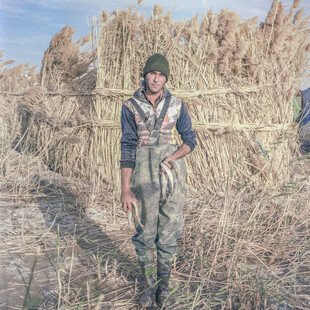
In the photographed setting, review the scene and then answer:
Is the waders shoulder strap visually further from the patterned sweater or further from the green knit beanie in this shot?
the green knit beanie

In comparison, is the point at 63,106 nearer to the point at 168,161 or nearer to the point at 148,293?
the point at 168,161

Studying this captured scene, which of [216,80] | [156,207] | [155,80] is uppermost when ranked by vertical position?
[216,80]

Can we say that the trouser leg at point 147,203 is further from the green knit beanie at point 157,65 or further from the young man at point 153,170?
the green knit beanie at point 157,65

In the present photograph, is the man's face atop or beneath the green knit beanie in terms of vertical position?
beneath

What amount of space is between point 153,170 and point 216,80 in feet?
9.00

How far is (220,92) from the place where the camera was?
537cm

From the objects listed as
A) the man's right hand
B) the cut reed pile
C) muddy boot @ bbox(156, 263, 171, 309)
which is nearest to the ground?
muddy boot @ bbox(156, 263, 171, 309)

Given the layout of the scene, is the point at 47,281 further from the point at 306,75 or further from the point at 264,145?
the point at 306,75

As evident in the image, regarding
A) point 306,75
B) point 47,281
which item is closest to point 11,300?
point 47,281

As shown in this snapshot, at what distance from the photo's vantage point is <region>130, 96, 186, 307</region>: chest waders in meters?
2.98

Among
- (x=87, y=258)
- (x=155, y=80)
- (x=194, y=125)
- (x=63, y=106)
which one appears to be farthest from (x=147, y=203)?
(x=63, y=106)

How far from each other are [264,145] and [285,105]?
563mm

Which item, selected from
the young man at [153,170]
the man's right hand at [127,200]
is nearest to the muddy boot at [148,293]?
the young man at [153,170]

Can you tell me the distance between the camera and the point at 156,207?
9.87ft
